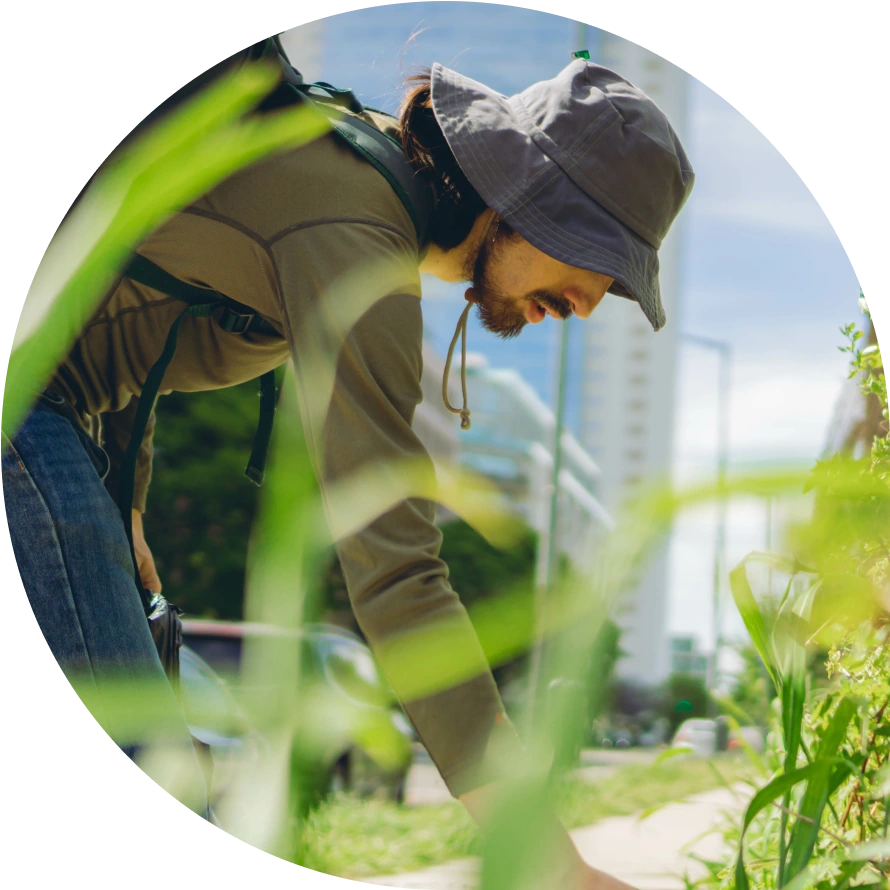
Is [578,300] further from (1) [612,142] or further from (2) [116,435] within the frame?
(2) [116,435]

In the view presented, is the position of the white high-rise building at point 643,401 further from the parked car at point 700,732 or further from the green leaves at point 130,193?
the green leaves at point 130,193

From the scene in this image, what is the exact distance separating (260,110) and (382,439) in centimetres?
38

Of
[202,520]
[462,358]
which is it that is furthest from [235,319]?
[202,520]

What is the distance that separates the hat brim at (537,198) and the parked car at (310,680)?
450 mm

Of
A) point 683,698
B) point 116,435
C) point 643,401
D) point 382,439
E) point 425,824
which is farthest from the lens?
point 683,698

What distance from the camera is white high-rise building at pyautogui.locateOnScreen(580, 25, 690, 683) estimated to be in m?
1.02

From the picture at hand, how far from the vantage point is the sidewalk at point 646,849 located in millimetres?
1005

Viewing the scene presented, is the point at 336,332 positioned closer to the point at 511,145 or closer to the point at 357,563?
the point at 357,563

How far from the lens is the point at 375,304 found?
83 centimetres

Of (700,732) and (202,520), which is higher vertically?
(202,520)

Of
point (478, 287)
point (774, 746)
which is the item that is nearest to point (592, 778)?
point (774, 746)

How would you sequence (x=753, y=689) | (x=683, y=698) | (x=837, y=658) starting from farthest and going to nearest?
1. (x=753, y=689)
2. (x=683, y=698)
3. (x=837, y=658)

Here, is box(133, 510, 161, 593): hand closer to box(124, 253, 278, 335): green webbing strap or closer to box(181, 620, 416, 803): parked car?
box(181, 620, 416, 803): parked car

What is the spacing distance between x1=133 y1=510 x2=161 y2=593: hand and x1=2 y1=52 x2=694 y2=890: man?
0.20 metres
